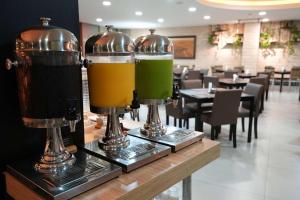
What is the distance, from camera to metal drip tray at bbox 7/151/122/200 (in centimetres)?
75

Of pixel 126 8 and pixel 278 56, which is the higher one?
→ pixel 126 8

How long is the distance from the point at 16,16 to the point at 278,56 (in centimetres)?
1043

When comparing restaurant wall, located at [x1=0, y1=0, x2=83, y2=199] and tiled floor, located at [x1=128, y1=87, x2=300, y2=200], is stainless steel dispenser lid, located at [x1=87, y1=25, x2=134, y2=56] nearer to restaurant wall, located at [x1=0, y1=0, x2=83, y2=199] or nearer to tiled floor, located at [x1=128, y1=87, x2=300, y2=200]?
restaurant wall, located at [x1=0, y1=0, x2=83, y2=199]

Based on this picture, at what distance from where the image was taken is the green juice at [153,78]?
1.15 m

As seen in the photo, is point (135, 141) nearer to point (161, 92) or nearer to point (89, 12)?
point (161, 92)

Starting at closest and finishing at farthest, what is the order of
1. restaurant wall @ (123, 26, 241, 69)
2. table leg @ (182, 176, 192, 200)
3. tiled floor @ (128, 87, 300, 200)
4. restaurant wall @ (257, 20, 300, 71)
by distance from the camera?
table leg @ (182, 176, 192, 200)
tiled floor @ (128, 87, 300, 200)
restaurant wall @ (257, 20, 300, 71)
restaurant wall @ (123, 26, 241, 69)

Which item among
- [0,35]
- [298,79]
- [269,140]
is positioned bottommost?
[269,140]

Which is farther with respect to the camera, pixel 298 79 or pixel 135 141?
pixel 298 79

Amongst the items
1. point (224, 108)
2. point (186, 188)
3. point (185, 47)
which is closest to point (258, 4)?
point (185, 47)

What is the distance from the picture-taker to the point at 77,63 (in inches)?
34.0

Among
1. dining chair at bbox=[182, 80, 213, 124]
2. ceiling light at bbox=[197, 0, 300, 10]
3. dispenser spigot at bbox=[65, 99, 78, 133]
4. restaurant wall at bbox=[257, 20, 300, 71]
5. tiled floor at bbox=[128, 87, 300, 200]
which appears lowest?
tiled floor at bbox=[128, 87, 300, 200]

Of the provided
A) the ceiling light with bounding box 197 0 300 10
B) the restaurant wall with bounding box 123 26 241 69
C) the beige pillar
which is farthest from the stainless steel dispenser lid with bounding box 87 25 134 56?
the restaurant wall with bounding box 123 26 241 69

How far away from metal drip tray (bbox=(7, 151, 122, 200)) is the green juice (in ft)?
1.27

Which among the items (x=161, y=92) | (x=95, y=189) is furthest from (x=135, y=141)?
(x=95, y=189)
